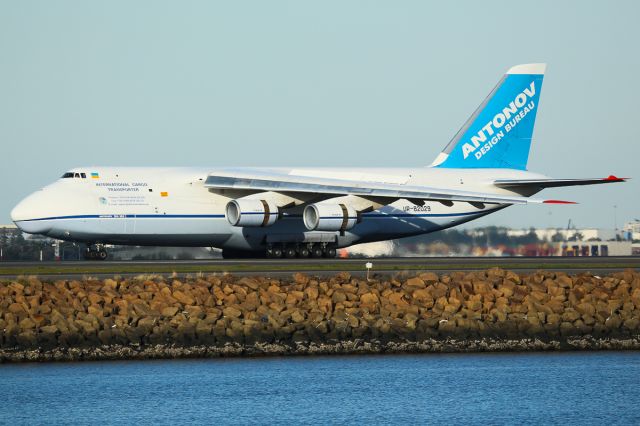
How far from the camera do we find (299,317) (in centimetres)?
2391

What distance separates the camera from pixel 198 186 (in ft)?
132

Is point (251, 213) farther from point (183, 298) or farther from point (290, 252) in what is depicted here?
point (183, 298)

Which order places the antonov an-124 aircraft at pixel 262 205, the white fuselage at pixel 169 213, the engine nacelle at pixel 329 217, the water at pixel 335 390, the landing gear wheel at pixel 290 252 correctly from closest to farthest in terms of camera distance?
the water at pixel 335 390
the white fuselage at pixel 169 213
the antonov an-124 aircraft at pixel 262 205
the engine nacelle at pixel 329 217
the landing gear wheel at pixel 290 252

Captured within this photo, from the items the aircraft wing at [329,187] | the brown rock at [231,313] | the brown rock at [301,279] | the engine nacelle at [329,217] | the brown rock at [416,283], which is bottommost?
the brown rock at [231,313]

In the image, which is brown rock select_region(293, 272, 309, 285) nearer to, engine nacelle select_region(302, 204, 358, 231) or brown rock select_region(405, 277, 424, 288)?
brown rock select_region(405, 277, 424, 288)

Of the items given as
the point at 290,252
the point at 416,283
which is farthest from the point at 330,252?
the point at 416,283

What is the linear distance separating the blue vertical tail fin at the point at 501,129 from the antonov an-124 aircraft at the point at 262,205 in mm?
1271

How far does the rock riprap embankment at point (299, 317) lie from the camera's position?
23062mm

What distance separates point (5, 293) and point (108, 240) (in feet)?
45.0

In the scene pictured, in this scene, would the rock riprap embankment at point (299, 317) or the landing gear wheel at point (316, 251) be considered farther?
the landing gear wheel at point (316, 251)

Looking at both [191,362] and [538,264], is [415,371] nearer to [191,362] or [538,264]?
[191,362]

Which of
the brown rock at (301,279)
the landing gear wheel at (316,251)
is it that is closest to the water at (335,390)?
the brown rock at (301,279)

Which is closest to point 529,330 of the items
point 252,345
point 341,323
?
point 341,323

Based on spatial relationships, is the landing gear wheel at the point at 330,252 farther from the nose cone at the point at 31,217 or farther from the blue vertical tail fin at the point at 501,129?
the nose cone at the point at 31,217
